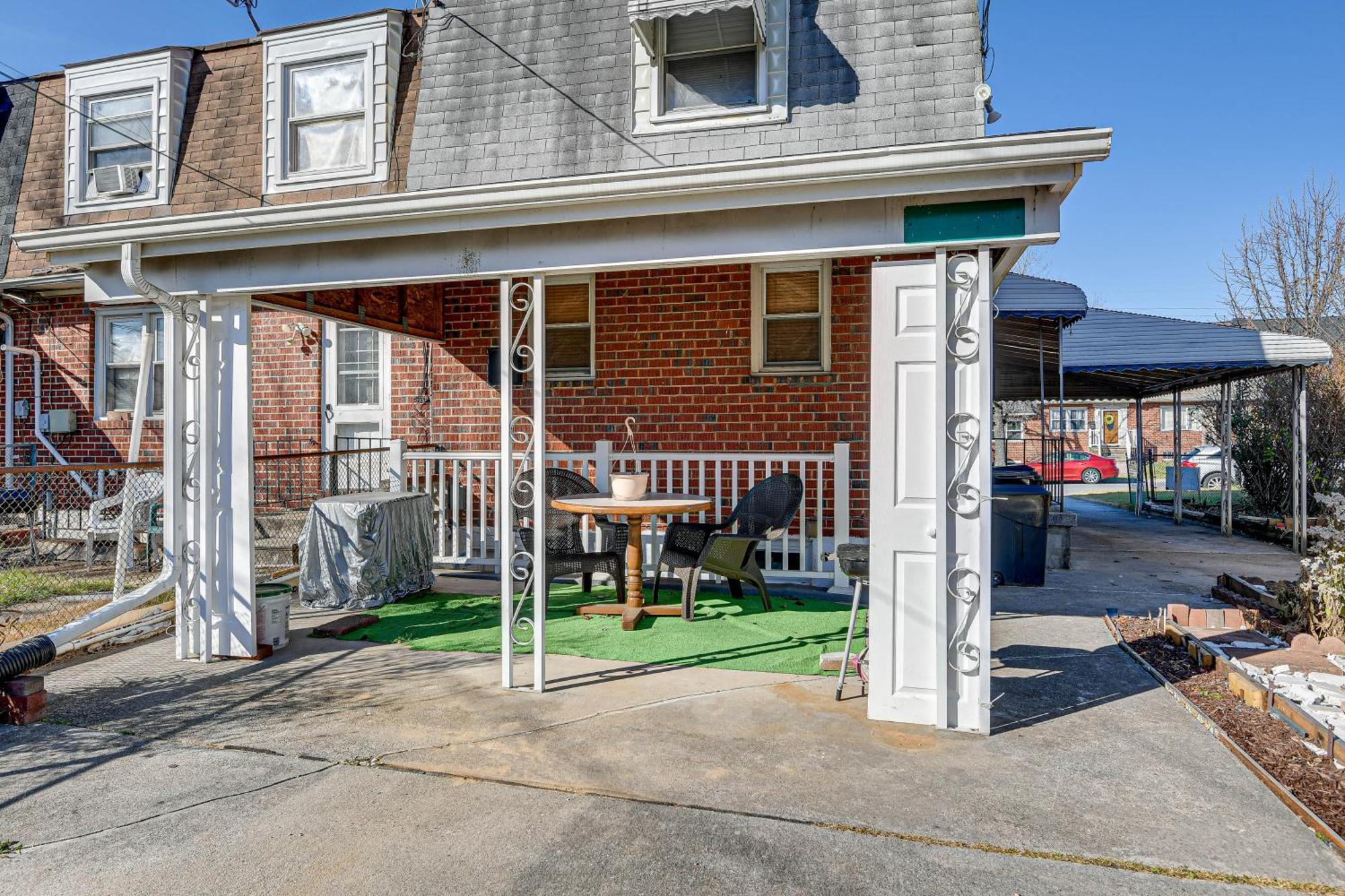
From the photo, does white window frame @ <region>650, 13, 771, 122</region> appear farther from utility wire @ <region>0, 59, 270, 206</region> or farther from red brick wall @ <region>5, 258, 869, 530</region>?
utility wire @ <region>0, 59, 270, 206</region>

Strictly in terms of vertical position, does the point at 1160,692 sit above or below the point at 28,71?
below

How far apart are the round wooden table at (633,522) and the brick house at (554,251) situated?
0.73 m

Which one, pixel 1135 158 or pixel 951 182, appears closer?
pixel 951 182

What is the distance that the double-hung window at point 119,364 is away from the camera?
30.9 ft

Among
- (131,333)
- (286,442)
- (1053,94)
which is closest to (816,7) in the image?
(286,442)

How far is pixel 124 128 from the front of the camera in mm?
8781

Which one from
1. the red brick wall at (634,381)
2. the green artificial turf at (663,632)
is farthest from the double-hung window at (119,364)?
the green artificial turf at (663,632)

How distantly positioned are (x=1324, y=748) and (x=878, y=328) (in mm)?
2631

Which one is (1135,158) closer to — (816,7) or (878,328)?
(816,7)

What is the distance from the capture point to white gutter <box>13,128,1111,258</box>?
Result: 10.8ft

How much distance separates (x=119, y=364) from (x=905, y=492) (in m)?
10.0

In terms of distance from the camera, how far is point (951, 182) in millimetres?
3459

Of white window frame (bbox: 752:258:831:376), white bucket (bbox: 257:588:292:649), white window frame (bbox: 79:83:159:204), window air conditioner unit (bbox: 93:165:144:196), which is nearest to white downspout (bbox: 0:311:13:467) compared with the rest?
white window frame (bbox: 79:83:159:204)

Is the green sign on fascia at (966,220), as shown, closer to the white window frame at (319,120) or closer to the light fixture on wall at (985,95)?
the light fixture on wall at (985,95)
